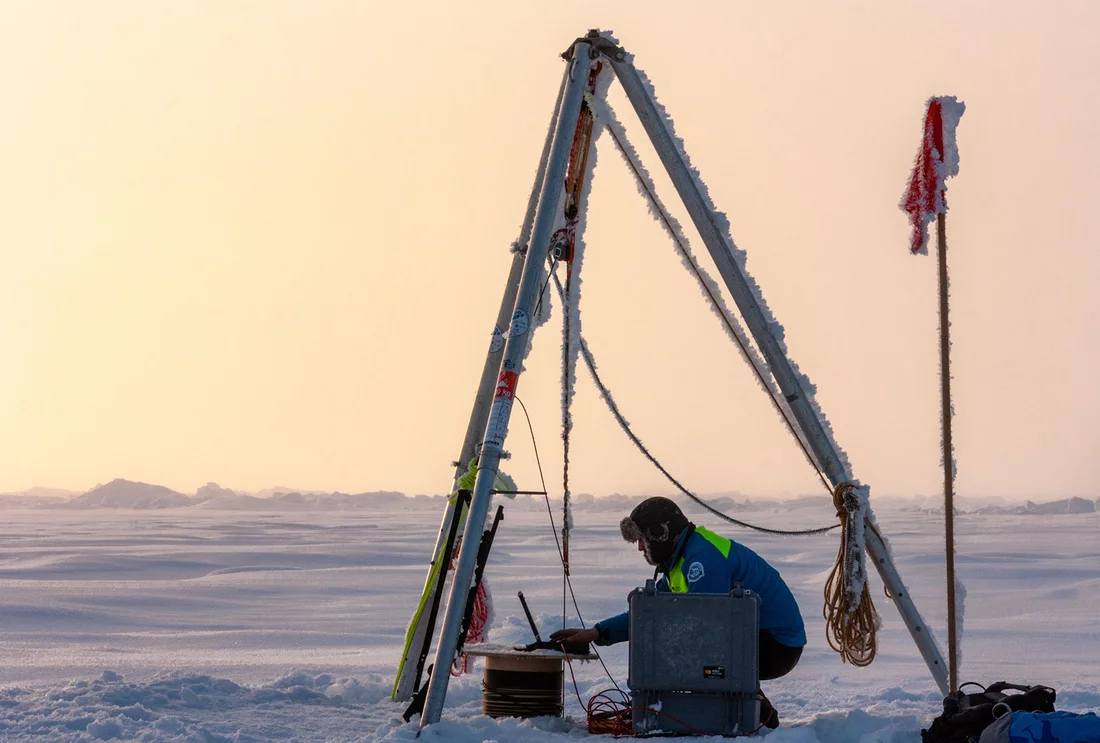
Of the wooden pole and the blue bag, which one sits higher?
the wooden pole

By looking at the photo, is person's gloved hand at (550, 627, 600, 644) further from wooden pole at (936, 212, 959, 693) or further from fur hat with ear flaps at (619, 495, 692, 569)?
wooden pole at (936, 212, 959, 693)

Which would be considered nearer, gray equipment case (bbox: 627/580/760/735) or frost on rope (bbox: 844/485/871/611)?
gray equipment case (bbox: 627/580/760/735)

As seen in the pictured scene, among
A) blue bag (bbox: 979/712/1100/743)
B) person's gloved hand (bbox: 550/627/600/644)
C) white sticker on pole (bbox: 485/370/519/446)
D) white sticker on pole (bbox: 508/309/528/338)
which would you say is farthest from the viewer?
white sticker on pole (bbox: 508/309/528/338)

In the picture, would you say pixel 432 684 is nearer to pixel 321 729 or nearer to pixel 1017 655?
pixel 321 729

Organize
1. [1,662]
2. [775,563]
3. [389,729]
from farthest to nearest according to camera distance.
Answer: [775,563] < [1,662] < [389,729]

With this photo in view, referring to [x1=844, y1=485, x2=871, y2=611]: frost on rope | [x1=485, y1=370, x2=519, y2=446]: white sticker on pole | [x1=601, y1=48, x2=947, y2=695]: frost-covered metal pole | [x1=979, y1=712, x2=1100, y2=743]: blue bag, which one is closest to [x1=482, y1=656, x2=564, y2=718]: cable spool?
[x1=485, y1=370, x2=519, y2=446]: white sticker on pole

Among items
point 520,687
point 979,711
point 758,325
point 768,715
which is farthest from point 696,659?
point 758,325

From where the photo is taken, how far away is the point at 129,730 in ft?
21.2

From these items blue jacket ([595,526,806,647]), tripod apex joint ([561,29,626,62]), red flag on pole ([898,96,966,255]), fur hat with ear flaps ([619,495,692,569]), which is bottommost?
blue jacket ([595,526,806,647])

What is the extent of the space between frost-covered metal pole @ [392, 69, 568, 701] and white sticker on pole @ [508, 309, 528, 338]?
916mm

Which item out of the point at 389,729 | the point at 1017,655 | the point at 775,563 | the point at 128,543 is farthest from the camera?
the point at 128,543

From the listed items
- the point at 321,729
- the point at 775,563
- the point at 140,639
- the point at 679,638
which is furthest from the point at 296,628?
the point at 775,563

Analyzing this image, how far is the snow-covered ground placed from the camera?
694cm

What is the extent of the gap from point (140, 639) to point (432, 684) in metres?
7.68
